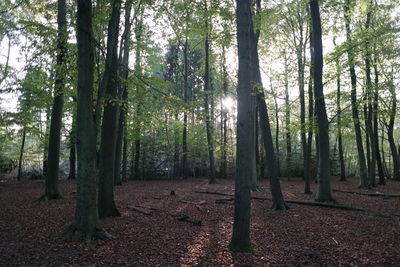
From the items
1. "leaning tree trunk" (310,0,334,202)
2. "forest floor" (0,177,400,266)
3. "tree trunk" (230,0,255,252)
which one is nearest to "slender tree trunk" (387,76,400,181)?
"leaning tree trunk" (310,0,334,202)

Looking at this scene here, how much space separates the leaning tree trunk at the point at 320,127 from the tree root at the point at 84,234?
887 cm

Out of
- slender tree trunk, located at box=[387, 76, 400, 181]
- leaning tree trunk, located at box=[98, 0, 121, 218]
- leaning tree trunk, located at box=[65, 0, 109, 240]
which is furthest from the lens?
slender tree trunk, located at box=[387, 76, 400, 181]

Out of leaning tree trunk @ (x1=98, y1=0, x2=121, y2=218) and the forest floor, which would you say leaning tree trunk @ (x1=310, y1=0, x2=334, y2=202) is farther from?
leaning tree trunk @ (x1=98, y1=0, x2=121, y2=218)

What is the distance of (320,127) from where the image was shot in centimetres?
1191

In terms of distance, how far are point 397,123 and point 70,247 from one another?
37632 millimetres

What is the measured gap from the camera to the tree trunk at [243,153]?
553 centimetres

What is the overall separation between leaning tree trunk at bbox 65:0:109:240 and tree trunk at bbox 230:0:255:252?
300 centimetres

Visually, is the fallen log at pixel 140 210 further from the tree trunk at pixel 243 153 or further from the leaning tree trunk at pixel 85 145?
the tree trunk at pixel 243 153

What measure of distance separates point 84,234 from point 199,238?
→ 2599 mm

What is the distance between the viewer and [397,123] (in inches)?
1284

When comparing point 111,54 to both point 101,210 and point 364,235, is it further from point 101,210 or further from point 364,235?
point 364,235

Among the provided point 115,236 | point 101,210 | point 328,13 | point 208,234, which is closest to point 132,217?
point 101,210

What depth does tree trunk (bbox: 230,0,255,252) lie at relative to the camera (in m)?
5.53

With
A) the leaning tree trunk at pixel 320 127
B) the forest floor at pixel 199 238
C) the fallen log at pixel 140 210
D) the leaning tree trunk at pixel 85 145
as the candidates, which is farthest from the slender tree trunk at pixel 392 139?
the leaning tree trunk at pixel 85 145
